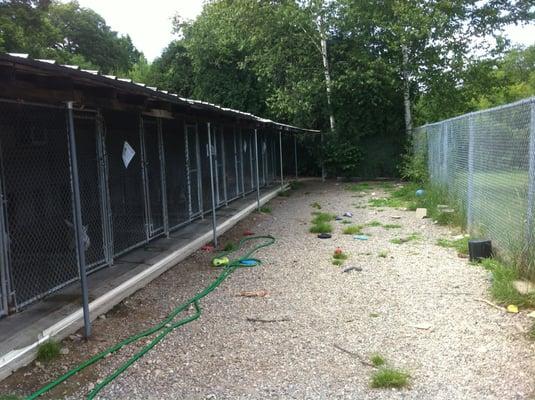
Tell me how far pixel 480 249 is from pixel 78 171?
5.25 metres

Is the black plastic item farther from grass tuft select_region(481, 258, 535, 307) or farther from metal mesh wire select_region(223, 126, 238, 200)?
metal mesh wire select_region(223, 126, 238, 200)

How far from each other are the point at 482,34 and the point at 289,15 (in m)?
7.57

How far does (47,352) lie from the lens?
13.6 ft

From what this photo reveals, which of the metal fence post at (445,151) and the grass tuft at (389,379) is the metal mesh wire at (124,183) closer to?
the grass tuft at (389,379)

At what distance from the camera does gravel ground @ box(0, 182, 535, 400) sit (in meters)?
3.63

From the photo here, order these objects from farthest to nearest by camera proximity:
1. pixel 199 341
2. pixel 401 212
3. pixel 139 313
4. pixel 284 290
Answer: pixel 401 212
pixel 284 290
pixel 139 313
pixel 199 341

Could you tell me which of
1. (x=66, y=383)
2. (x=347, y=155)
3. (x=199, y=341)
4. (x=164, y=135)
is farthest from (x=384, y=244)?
(x=347, y=155)

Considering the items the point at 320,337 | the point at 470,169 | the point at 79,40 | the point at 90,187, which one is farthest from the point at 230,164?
the point at 79,40

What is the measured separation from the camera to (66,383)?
3791mm

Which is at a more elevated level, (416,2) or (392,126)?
(416,2)

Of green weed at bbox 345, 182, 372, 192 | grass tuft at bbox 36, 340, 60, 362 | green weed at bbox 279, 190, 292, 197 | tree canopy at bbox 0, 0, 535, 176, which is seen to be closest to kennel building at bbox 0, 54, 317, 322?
grass tuft at bbox 36, 340, 60, 362

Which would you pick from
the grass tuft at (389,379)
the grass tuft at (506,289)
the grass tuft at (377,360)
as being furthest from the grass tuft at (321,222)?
the grass tuft at (389,379)

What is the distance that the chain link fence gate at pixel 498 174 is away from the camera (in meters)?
5.52

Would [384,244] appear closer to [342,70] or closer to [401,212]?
[401,212]
